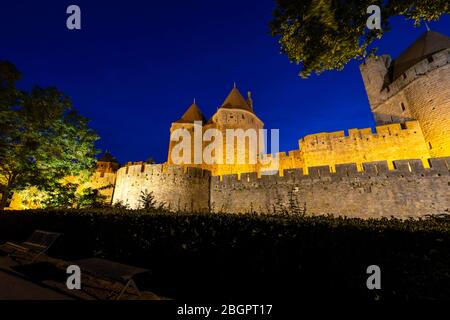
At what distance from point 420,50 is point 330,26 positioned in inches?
778

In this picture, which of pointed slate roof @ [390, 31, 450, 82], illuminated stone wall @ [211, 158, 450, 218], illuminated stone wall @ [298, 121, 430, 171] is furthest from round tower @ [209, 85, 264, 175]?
pointed slate roof @ [390, 31, 450, 82]

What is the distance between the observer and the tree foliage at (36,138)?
31.4 feet

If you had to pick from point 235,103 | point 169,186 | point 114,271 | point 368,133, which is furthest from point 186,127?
point 114,271

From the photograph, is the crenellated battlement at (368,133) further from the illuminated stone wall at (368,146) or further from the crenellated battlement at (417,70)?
the crenellated battlement at (417,70)

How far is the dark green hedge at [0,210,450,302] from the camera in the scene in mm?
2490

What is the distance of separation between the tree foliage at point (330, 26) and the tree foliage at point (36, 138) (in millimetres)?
11848

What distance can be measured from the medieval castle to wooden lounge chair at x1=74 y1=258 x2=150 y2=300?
805cm

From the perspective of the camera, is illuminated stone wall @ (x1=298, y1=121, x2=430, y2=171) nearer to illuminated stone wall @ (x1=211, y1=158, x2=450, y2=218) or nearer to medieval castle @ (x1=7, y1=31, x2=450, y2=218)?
medieval castle @ (x1=7, y1=31, x2=450, y2=218)

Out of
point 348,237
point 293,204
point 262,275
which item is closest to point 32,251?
point 262,275

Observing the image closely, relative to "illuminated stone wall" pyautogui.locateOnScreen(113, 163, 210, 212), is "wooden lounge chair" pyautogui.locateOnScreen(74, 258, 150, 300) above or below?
below

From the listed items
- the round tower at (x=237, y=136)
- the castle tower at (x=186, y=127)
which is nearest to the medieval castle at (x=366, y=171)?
the round tower at (x=237, y=136)

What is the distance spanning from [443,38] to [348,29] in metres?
20.1

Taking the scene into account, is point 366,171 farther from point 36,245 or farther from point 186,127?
point 186,127
